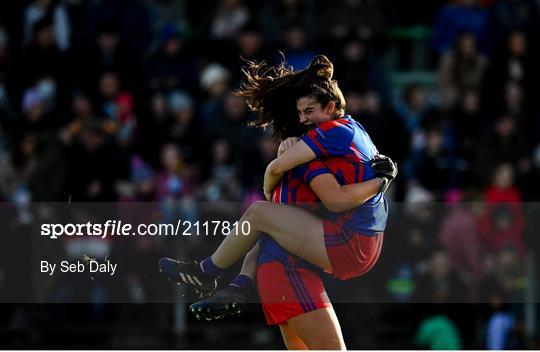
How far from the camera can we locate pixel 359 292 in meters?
10.8

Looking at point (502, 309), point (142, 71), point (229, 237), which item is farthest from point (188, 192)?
point (229, 237)

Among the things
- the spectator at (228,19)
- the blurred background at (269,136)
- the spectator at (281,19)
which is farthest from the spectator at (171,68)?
the spectator at (281,19)

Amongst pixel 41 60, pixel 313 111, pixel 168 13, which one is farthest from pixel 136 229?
pixel 168 13

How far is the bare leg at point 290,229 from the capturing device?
22.2ft

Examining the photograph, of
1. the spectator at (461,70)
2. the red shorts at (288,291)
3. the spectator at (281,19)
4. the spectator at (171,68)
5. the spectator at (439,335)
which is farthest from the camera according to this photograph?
the spectator at (281,19)

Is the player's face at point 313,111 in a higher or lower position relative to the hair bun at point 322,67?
lower

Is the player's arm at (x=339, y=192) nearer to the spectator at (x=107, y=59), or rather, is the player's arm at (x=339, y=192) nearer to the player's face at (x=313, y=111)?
the player's face at (x=313, y=111)

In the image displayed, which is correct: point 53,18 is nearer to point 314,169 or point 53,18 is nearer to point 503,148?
point 503,148

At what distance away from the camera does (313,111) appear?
273 inches

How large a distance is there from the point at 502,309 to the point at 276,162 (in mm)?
5697

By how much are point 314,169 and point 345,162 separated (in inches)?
6.2

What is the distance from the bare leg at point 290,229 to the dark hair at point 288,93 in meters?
0.55

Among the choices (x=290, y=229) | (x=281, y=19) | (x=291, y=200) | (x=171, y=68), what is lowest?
(x=290, y=229)

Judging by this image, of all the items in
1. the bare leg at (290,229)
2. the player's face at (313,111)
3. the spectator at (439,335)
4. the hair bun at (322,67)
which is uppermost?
the hair bun at (322,67)
